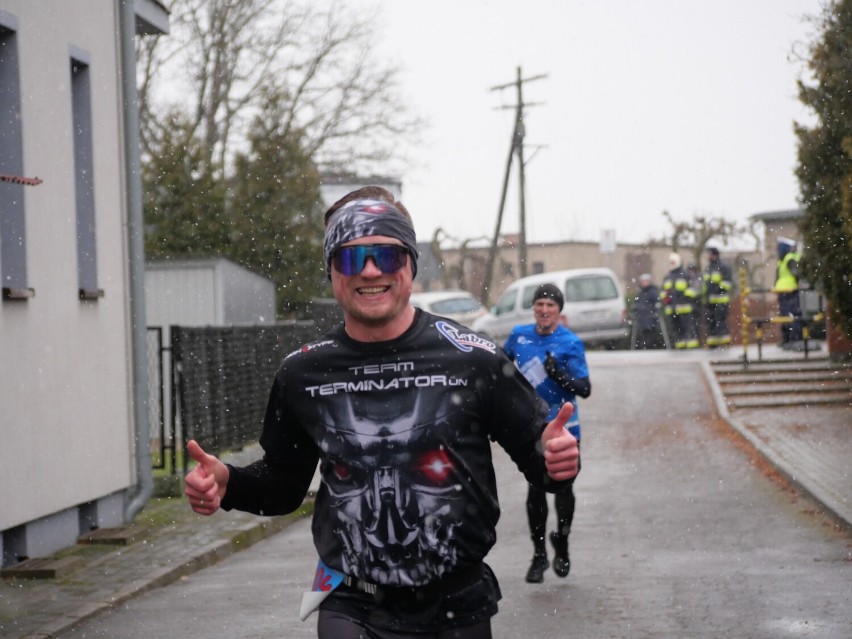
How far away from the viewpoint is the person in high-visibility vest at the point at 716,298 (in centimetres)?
2831

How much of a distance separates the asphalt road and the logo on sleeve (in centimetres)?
409

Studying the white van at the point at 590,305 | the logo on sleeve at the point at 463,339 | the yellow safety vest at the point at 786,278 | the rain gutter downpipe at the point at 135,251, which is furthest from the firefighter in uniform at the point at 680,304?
the logo on sleeve at the point at 463,339

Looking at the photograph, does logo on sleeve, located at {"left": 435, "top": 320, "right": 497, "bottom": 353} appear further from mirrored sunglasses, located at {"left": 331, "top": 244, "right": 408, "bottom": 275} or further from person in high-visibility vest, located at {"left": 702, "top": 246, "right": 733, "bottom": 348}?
person in high-visibility vest, located at {"left": 702, "top": 246, "right": 733, "bottom": 348}

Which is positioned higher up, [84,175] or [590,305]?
[84,175]

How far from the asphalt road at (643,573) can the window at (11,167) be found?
2509 mm

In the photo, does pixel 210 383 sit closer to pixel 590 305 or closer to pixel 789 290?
pixel 789 290

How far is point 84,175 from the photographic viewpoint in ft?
39.7

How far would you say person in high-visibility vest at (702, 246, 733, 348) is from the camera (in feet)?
92.9

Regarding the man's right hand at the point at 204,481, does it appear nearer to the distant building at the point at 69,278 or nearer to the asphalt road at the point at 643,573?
the asphalt road at the point at 643,573

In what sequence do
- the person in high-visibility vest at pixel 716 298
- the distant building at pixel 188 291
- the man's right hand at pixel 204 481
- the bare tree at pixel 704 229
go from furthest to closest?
the bare tree at pixel 704 229
the person in high-visibility vest at pixel 716 298
the distant building at pixel 188 291
the man's right hand at pixel 204 481

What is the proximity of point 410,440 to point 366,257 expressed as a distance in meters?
0.48

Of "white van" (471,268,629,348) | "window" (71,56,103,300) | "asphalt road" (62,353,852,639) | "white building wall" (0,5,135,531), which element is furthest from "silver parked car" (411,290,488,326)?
"window" (71,56,103,300)

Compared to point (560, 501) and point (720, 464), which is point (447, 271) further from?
point (560, 501)

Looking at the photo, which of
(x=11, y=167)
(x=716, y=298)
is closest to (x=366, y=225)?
(x=11, y=167)
